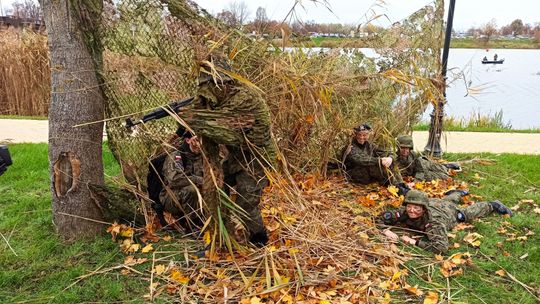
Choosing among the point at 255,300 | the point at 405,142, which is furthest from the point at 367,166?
the point at 255,300

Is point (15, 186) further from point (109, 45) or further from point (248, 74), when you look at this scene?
point (248, 74)

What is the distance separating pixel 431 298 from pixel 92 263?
274 centimetres

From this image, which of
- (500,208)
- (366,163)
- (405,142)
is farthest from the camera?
(405,142)

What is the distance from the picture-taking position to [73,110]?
13.3ft

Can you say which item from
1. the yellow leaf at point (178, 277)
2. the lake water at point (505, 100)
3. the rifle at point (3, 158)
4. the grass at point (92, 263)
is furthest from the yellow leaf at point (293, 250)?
the lake water at point (505, 100)

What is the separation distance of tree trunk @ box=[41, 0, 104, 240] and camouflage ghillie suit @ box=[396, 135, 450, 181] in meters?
4.08

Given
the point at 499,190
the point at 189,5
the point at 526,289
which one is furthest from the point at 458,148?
the point at 189,5

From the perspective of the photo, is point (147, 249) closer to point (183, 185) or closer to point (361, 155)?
point (183, 185)

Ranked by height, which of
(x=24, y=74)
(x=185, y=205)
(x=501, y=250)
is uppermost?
(x=24, y=74)

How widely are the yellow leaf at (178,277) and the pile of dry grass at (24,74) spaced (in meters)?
8.18

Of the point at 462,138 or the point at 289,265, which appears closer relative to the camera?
the point at 289,265

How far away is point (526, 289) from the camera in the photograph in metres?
3.71

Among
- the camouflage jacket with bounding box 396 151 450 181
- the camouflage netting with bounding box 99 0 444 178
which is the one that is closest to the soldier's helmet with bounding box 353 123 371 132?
the camouflage netting with bounding box 99 0 444 178

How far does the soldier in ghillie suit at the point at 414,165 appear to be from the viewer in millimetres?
6508
